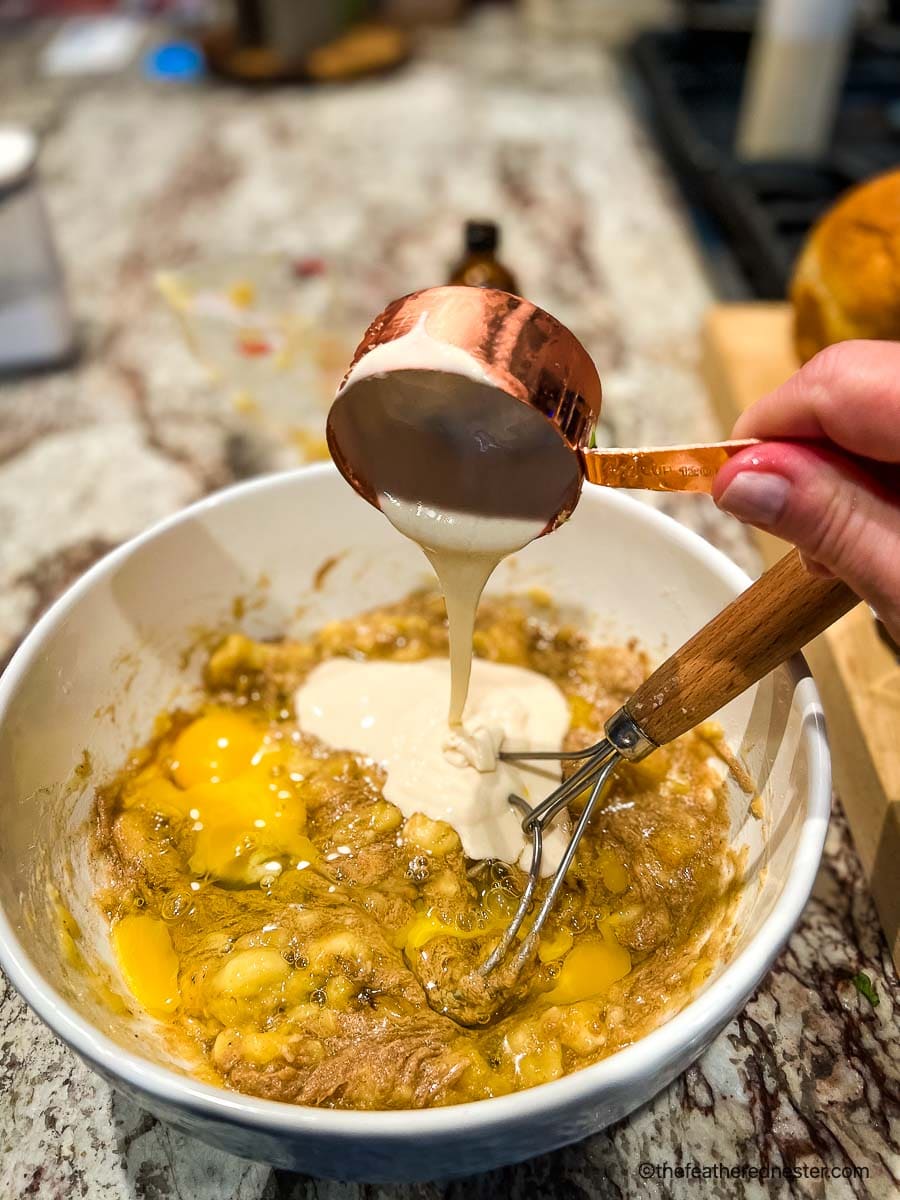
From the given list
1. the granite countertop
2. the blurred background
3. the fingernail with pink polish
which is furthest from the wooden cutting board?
the blurred background

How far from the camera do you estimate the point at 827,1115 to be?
70 cm

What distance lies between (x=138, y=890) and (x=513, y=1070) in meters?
0.35

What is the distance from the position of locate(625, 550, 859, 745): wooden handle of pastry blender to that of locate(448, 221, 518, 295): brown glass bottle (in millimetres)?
688

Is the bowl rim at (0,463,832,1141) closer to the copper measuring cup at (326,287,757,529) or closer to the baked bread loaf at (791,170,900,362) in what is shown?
the copper measuring cup at (326,287,757,529)

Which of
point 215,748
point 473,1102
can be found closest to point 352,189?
point 215,748

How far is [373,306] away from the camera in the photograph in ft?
5.48

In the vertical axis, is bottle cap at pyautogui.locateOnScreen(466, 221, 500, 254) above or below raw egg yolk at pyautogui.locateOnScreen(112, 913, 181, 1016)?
above

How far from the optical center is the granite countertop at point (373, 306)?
69 cm

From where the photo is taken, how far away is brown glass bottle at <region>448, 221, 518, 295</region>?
123 cm

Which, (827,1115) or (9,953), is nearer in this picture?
(9,953)

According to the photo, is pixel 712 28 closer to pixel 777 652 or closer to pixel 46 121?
pixel 46 121

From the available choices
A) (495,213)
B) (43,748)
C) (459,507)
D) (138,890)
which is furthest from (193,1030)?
(495,213)

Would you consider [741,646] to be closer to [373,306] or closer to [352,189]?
[373,306]

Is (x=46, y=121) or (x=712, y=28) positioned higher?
(x=712, y=28)
